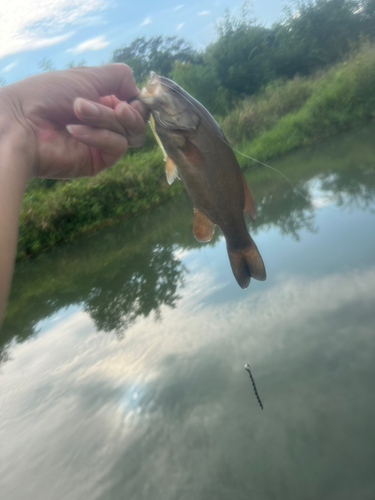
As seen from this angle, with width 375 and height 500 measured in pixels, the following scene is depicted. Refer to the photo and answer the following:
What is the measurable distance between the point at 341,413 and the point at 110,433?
187 centimetres

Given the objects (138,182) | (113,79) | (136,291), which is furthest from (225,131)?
(113,79)

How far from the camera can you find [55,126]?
1.32 metres

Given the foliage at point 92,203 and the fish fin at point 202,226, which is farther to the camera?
the foliage at point 92,203

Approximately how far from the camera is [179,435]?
10.0ft

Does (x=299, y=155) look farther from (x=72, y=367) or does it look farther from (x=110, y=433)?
(x=110, y=433)

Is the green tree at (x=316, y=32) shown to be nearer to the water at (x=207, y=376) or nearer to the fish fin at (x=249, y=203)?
the water at (x=207, y=376)

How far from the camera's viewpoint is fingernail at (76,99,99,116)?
3.49 ft

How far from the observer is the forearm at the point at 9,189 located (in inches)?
39.2

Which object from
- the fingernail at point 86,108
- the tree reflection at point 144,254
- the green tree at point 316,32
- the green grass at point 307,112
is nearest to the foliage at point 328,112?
the green grass at point 307,112

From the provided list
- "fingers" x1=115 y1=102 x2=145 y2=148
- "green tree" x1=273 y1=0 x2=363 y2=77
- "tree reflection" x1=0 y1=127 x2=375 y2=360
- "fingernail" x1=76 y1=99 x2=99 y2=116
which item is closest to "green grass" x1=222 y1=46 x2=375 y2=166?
"tree reflection" x1=0 y1=127 x2=375 y2=360

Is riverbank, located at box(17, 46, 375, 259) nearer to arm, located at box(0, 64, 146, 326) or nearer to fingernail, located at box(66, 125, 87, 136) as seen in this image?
arm, located at box(0, 64, 146, 326)

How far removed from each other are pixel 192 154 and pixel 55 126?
0.57 meters

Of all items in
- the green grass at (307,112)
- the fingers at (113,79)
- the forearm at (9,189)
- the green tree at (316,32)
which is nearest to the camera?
the forearm at (9,189)

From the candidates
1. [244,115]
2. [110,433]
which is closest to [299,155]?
[244,115]
